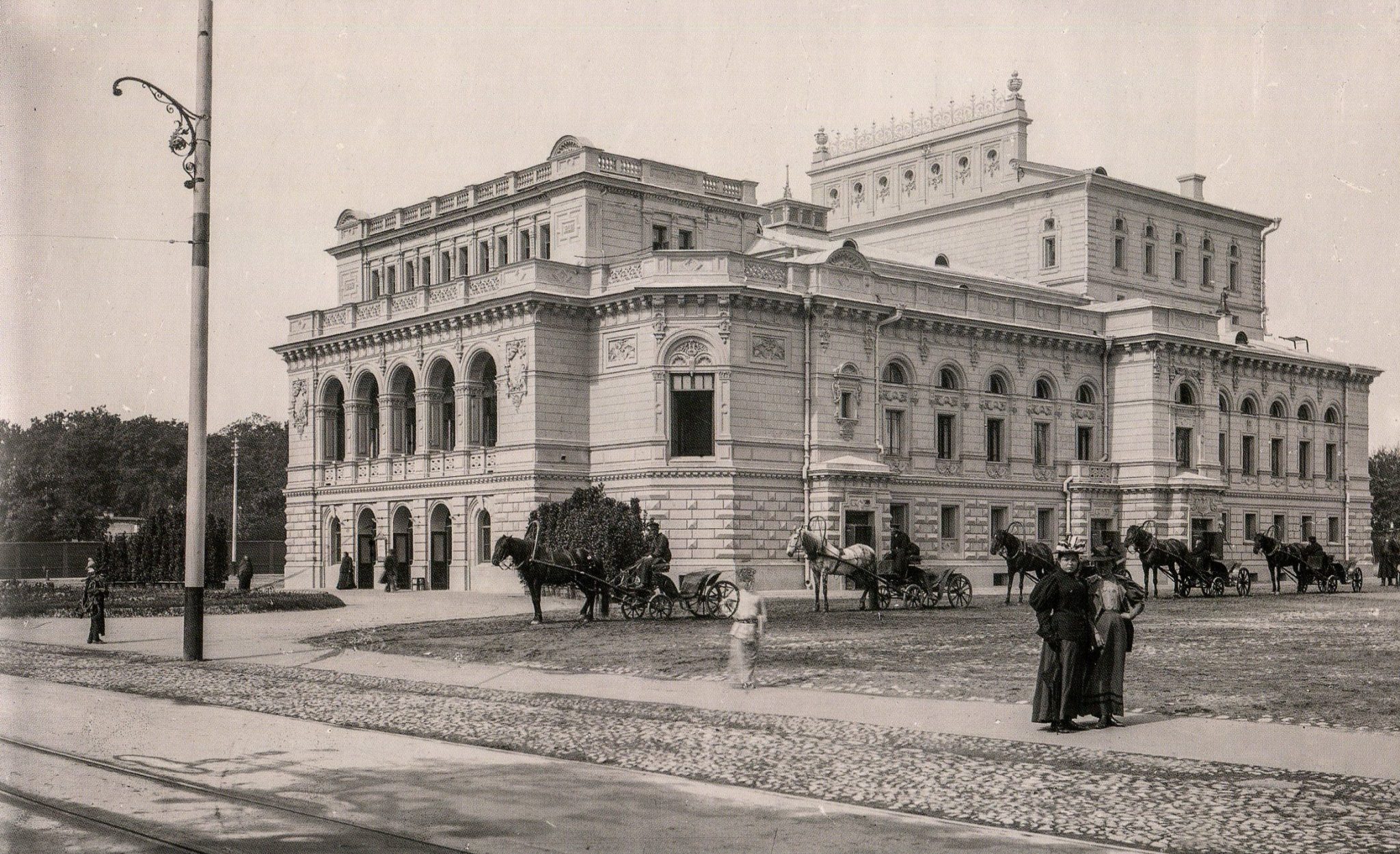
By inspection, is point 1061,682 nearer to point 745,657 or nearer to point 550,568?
point 745,657

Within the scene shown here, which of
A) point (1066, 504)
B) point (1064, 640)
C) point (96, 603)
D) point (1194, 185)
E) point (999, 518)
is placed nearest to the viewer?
point (1064, 640)

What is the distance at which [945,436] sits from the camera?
55.5 m

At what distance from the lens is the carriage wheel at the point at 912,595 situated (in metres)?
35.1

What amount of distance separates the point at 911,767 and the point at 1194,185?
66.1 meters

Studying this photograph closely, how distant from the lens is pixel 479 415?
2094 inches

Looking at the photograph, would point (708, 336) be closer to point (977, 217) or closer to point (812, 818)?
point (977, 217)

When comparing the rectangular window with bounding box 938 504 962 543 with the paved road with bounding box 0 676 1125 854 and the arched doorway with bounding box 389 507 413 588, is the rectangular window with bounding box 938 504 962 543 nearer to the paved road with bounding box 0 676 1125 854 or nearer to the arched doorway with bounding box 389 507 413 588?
the arched doorway with bounding box 389 507 413 588

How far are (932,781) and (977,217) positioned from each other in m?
59.7

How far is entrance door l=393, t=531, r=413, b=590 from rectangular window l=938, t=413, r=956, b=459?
21491 millimetres

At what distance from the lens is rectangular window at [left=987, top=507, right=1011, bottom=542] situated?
56.4 m

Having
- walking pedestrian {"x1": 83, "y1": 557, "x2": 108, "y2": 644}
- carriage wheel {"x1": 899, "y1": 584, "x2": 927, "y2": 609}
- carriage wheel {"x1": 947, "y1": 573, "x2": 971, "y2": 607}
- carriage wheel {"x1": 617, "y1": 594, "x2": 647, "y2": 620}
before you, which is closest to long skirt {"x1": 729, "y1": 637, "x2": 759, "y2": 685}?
carriage wheel {"x1": 617, "y1": 594, "x2": 647, "y2": 620}

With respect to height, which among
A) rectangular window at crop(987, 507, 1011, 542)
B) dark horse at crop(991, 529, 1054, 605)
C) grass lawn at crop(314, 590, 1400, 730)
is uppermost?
rectangular window at crop(987, 507, 1011, 542)

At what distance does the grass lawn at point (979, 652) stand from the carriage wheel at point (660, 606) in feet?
1.06

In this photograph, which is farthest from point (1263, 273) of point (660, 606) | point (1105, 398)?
point (660, 606)
